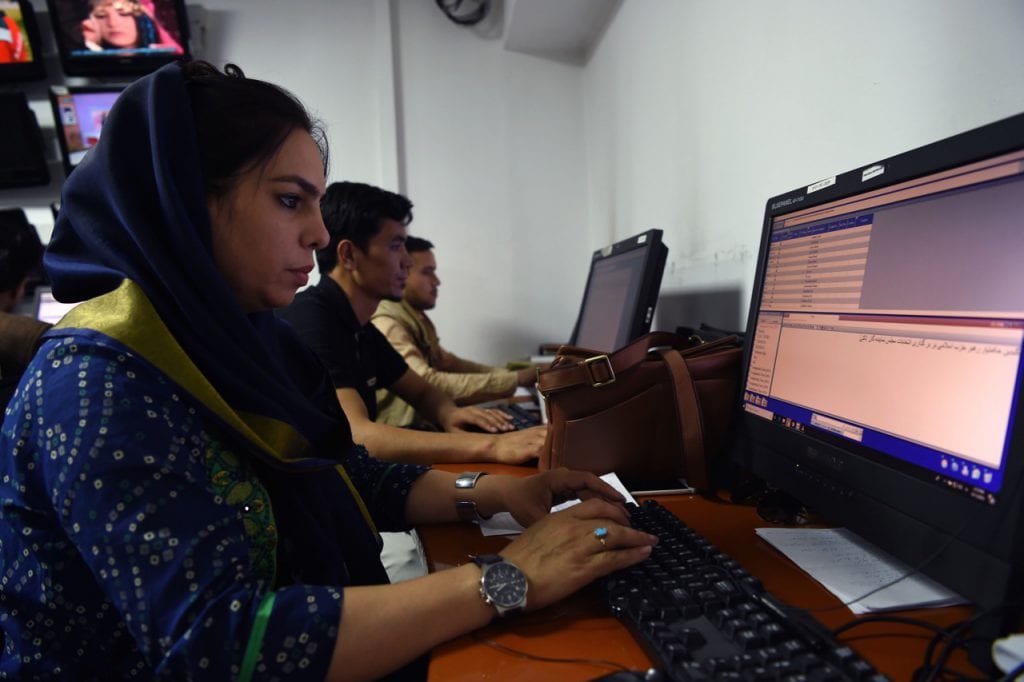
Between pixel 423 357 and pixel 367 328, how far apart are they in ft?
1.59

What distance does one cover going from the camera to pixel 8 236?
2342 millimetres

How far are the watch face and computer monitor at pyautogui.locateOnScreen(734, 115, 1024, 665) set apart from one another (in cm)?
35

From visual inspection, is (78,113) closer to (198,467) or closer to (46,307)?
(46,307)

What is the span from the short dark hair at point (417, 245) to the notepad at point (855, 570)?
2.12 meters

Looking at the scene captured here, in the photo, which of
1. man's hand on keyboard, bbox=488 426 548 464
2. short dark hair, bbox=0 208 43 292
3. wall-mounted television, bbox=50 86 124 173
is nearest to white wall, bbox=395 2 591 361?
wall-mounted television, bbox=50 86 124 173

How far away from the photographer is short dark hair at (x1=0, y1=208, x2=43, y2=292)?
6.96 ft

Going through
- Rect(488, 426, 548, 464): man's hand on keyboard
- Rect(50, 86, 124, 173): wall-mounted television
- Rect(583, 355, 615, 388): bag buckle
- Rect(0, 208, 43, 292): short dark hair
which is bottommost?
Rect(488, 426, 548, 464): man's hand on keyboard

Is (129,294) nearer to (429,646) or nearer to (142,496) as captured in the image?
(142,496)

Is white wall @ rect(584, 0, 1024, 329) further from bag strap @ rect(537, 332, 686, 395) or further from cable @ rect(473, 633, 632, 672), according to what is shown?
cable @ rect(473, 633, 632, 672)

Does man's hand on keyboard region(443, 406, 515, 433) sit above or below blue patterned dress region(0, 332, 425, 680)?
below

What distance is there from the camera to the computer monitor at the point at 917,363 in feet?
1.58

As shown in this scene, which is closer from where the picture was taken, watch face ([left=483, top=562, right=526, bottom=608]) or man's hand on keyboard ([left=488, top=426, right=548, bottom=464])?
watch face ([left=483, top=562, right=526, bottom=608])

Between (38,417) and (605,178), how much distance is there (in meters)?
2.21

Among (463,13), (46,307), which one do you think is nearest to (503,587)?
(463,13)
